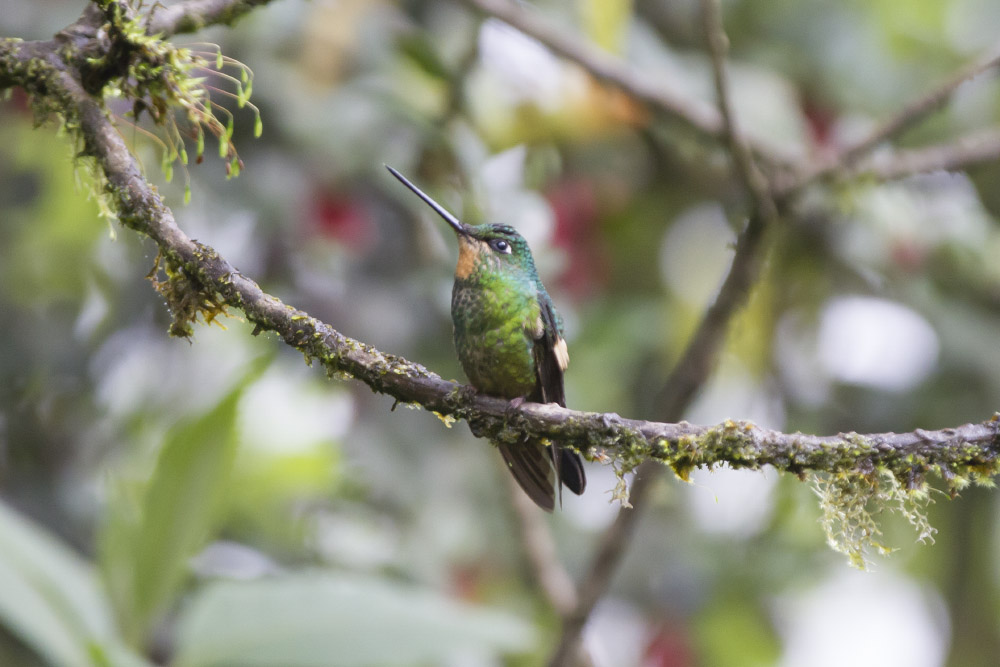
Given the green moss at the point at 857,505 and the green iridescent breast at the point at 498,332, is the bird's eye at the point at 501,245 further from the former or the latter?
the green moss at the point at 857,505

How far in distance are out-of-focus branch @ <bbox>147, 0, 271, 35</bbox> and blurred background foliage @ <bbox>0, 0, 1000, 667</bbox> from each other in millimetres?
1624

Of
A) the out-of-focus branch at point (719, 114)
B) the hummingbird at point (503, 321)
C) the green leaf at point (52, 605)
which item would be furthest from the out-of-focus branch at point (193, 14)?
the out-of-focus branch at point (719, 114)

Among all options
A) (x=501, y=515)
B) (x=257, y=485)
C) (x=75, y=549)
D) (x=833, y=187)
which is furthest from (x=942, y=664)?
(x=75, y=549)

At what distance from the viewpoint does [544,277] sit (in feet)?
12.7

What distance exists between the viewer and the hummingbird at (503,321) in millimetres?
2314

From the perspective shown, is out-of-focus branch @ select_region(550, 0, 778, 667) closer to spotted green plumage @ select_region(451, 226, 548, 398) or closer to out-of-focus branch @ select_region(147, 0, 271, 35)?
spotted green plumage @ select_region(451, 226, 548, 398)

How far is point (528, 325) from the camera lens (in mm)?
2369

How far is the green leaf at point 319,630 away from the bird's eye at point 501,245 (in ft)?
3.25

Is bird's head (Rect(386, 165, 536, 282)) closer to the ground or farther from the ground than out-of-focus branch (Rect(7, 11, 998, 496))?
farther from the ground

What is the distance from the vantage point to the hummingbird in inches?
91.1

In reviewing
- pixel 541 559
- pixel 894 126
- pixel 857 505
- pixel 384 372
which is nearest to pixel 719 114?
pixel 894 126

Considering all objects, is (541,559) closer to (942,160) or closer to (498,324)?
(498,324)

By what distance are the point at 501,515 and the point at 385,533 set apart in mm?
752

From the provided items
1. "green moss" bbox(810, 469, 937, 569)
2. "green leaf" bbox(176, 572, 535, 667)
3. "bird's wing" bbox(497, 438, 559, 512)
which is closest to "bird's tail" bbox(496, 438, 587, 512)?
"bird's wing" bbox(497, 438, 559, 512)
